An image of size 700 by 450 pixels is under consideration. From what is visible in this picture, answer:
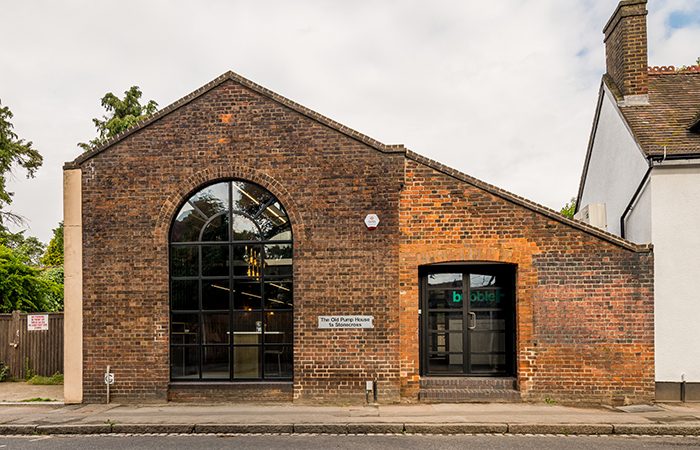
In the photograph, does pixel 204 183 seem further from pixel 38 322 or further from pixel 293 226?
pixel 38 322

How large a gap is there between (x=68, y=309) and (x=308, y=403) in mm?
5366

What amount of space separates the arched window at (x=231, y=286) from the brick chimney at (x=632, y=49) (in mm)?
9314

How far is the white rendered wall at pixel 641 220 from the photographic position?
37.2ft

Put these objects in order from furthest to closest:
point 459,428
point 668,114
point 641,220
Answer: point 668,114 < point 641,220 < point 459,428

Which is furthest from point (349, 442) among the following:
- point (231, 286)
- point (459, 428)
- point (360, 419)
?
point (231, 286)

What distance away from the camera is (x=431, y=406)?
34.5 ft

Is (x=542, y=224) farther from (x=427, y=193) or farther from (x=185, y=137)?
(x=185, y=137)

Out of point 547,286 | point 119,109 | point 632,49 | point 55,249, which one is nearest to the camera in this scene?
point 547,286

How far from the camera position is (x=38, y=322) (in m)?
14.0

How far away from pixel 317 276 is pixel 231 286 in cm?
188

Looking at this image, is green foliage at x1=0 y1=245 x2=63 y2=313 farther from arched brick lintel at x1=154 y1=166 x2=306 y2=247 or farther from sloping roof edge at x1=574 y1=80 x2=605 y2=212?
sloping roof edge at x1=574 y1=80 x2=605 y2=212

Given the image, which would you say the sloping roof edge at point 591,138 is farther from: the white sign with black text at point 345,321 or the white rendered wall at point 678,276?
the white sign with black text at point 345,321

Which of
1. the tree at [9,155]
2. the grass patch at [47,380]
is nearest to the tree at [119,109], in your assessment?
the tree at [9,155]

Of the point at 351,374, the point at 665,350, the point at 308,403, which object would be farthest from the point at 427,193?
the point at 665,350
